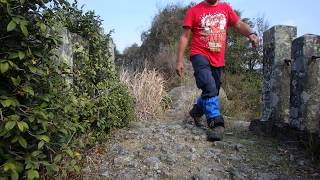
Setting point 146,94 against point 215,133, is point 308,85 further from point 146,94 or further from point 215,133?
point 146,94

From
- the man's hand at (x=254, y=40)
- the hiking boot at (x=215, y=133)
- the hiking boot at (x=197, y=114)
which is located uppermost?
the man's hand at (x=254, y=40)

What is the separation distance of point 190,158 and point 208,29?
1.75 metres

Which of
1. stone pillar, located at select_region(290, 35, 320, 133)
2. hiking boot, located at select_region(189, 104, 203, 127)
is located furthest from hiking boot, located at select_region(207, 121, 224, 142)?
stone pillar, located at select_region(290, 35, 320, 133)

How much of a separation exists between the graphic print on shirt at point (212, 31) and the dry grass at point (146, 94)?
243cm

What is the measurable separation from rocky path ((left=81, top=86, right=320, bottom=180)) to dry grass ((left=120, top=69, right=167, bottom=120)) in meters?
2.06

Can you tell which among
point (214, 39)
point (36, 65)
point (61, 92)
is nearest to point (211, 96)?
point (214, 39)

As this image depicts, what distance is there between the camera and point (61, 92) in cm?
405

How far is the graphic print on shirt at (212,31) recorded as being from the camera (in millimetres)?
5828

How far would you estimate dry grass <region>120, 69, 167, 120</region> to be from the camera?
8.12m

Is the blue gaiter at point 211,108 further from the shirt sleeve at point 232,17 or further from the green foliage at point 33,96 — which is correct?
the green foliage at point 33,96

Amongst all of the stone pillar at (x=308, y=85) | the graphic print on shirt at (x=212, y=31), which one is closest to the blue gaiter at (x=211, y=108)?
the graphic print on shirt at (x=212, y=31)

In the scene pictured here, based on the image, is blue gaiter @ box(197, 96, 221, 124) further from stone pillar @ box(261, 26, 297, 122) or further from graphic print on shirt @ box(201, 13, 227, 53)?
stone pillar @ box(261, 26, 297, 122)

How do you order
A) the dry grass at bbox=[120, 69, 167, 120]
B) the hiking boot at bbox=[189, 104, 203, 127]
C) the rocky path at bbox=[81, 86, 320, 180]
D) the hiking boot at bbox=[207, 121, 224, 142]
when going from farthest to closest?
the dry grass at bbox=[120, 69, 167, 120] → the hiking boot at bbox=[189, 104, 203, 127] → the hiking boot at bbox=[207, 121, 224, 142] → the rocky path at bbox=[81, 86, 320, 180]

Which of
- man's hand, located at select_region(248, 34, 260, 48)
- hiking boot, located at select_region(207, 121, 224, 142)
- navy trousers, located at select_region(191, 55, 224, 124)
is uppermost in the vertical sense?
man's hand, located at select_region(248, 34, 260, 48)
